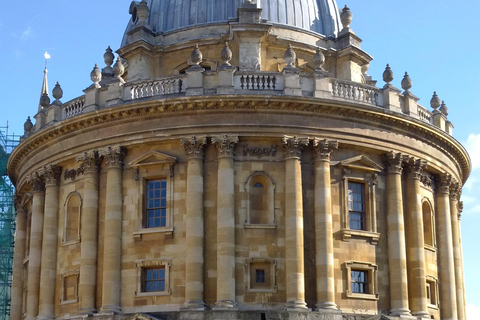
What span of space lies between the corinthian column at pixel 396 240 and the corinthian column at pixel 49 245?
14937 millimetres

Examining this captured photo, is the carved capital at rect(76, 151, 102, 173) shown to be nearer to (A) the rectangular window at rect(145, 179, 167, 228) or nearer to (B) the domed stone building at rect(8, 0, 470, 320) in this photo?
(B) the domed stone building at rect(8, 0, 470, 320)

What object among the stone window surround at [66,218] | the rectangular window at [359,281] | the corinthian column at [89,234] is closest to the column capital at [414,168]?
the rectangular window at [359,281]

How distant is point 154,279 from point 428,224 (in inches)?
523

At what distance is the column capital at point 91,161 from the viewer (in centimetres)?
3797

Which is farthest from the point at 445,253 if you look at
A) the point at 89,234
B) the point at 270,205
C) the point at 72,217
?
the point at 72,217

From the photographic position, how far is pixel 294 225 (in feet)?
116

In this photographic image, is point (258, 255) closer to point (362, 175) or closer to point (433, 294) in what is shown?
point (362, 175)

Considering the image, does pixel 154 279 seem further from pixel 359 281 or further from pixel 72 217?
pixel 359 281

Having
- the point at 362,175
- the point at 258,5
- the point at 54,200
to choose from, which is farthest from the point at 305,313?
the point at 258,5

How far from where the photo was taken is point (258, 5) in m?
43.8

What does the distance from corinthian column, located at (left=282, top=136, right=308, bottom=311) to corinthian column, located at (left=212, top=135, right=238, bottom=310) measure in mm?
2224

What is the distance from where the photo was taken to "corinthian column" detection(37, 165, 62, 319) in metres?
38.7

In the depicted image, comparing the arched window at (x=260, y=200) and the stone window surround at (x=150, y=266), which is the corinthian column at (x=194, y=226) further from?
the arched window at (x=260, y=200)

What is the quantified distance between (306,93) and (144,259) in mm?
9835
